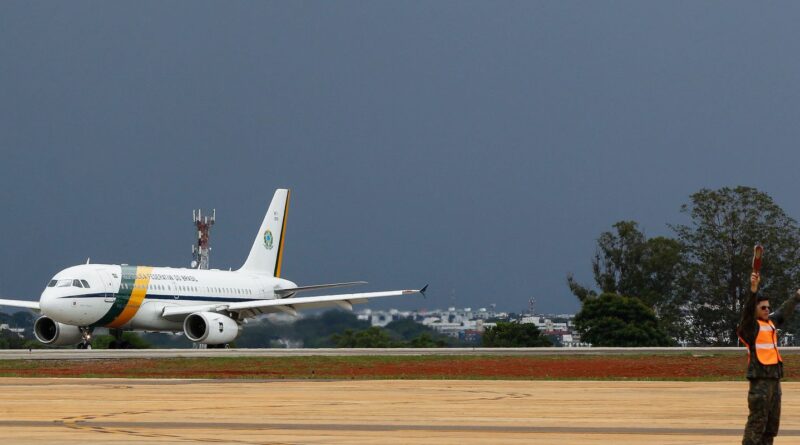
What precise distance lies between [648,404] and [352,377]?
12953 mm

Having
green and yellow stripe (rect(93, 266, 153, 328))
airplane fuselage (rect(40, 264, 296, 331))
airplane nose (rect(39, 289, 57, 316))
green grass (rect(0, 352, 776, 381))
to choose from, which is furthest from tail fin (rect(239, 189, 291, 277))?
green grass (rect(0, 352, 776, 381))

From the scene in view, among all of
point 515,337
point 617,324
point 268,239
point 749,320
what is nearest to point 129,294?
point 268,239

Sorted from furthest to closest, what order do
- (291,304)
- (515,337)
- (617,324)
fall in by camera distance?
(617,324)
(515,337)
(291,304)

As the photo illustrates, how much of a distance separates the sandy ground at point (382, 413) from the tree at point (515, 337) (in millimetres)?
46741

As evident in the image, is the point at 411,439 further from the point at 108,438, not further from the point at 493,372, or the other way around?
the point at 493,372

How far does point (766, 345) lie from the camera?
15141 millimetres

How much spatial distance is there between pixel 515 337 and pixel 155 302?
22.6 meters

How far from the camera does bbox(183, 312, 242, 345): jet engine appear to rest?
63.7 m

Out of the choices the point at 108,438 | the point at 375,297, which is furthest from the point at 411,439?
the point at 375,297

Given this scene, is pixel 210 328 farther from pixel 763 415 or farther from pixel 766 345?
pixel 763 415

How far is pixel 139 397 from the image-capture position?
2503 cm

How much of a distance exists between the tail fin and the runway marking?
58129 millimetres

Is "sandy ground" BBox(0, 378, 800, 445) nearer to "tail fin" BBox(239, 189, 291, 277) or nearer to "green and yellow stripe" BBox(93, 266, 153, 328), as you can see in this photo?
"green and yellow stripe" BBox(93, 266, 153, 328)

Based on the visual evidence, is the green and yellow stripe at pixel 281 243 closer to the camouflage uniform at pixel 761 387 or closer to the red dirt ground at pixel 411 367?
the red dirt ground at pixel 411 367
